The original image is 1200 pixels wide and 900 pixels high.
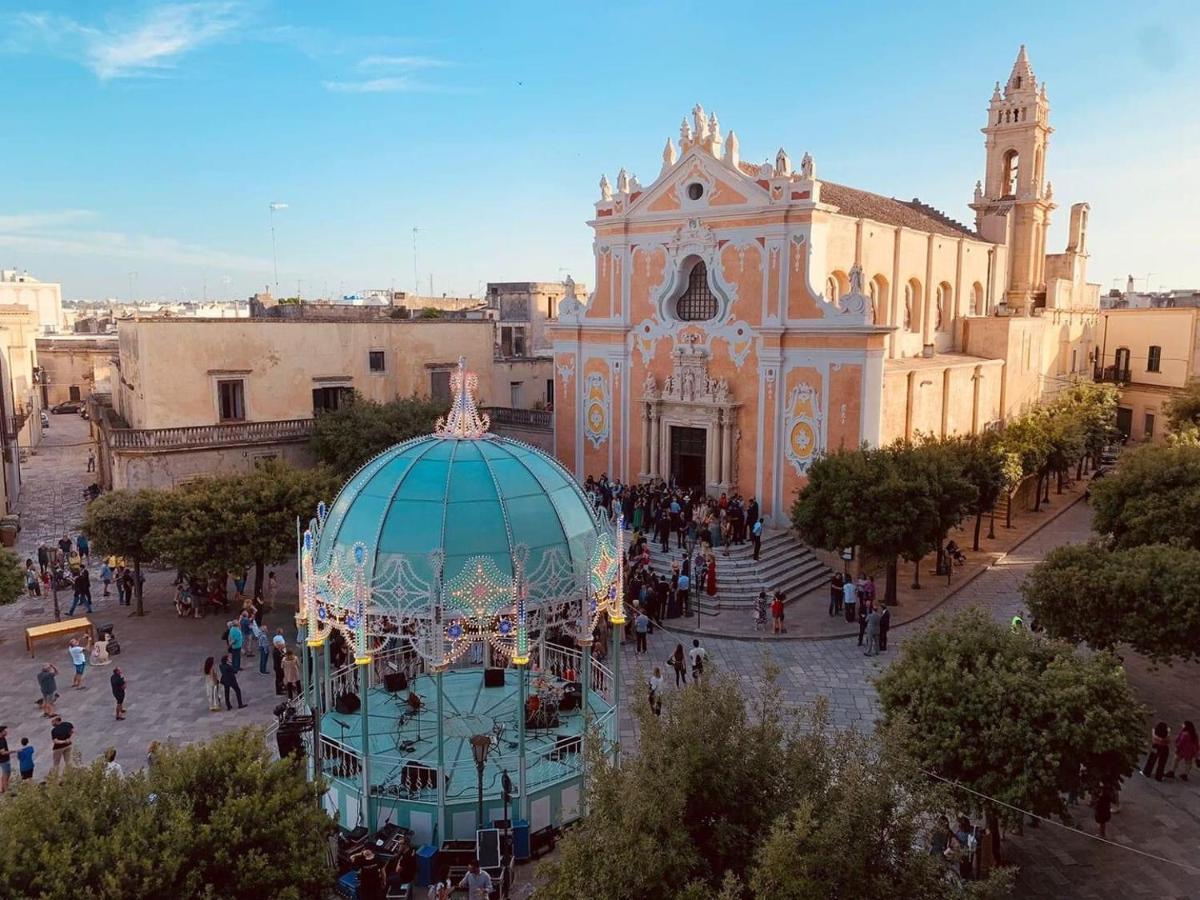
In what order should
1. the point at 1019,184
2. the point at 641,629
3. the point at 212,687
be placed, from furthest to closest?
the point at 1019,184
the point at 641,629
the point at 212,687

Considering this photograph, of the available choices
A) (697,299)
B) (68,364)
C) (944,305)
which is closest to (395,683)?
(697,299)

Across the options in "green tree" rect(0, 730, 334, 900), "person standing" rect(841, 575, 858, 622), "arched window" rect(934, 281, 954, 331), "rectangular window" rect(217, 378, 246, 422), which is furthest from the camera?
"arched window" rect(934, 281, 954, 331)

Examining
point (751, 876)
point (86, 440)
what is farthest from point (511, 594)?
point (86, 440)

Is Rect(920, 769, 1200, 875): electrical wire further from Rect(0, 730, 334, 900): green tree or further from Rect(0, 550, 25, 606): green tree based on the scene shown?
Rect(0, 550, 25, 606): green tree

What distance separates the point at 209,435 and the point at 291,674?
43.0ft

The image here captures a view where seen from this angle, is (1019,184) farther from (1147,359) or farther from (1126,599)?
(1126,599)

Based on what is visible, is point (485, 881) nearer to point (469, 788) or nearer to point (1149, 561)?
point (469, 788)

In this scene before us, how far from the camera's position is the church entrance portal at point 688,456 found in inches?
1103

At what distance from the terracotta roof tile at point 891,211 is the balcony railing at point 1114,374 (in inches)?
558

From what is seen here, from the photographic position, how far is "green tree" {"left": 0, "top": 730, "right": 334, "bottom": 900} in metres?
7.44

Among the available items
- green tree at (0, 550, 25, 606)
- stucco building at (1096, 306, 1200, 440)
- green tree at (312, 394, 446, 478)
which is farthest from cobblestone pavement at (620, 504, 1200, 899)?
stucco building at (1096, 306, 1200, 440)

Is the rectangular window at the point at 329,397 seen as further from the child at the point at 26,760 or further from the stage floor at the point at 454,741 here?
the child at the point at 26,760

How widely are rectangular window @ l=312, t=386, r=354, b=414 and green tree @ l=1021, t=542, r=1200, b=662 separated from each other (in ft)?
72.6

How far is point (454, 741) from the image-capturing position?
1344 centimetres
